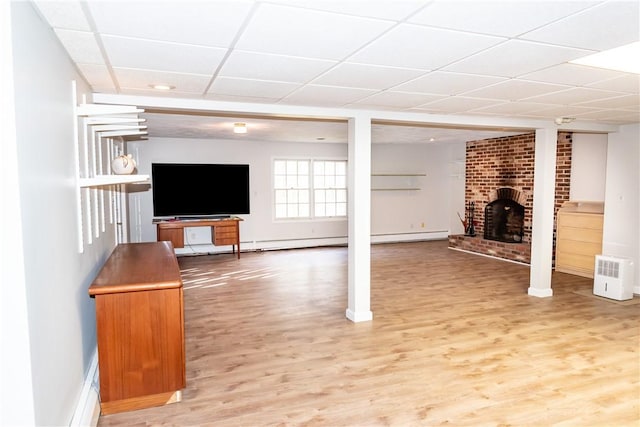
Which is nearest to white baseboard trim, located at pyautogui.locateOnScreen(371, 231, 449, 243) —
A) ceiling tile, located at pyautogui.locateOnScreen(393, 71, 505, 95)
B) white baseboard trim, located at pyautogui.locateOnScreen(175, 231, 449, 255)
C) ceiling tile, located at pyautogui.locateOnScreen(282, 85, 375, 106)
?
white baseboard trim, located at pyautogui.locateOnScreen(175, 231, 449, 255)

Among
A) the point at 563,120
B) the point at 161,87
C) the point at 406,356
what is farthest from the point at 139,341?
the point at 563,120

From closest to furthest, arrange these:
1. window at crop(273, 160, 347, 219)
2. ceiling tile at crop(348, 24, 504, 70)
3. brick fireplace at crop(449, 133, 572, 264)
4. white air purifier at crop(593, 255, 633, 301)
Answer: ceiling tile at crop(348, 24, 504, 70), white air purifier at crop(593, 255, 633, 301), brick fireplace at crop(449, 133, 572, 264), window at crop(273, 160, 347, 219)

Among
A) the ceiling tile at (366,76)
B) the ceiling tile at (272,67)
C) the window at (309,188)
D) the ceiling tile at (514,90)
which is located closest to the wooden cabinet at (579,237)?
the ceiling tile at (514,90)

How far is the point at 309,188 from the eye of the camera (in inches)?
359

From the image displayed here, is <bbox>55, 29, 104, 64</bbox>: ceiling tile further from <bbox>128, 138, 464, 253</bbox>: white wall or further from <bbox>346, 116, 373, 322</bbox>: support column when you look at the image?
<bbox>128, 138, 464, 253</bbox>: white wall

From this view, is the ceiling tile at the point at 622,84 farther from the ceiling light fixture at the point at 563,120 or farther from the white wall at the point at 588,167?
the white wall at the point at 588,167

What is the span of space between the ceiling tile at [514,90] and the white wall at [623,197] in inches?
117

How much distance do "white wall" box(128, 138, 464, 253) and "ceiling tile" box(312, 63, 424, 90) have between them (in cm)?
538

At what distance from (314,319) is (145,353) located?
2.06 metres

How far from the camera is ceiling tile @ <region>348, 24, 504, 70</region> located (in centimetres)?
208

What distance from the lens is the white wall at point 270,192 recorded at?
7766 mm

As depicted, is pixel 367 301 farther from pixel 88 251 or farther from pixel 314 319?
pixel 88 251

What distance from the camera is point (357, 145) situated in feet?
13.9

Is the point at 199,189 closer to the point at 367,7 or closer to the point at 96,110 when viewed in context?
the point at 96,110
